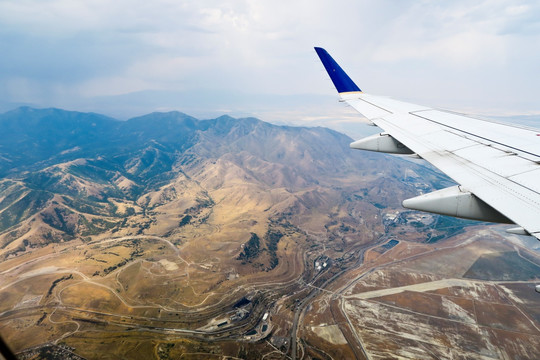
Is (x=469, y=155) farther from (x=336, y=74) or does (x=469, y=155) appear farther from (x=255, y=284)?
(x=255, y=284)

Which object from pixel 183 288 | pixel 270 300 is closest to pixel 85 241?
pixel 183 288

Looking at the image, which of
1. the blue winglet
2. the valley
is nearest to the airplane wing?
the blue winglet

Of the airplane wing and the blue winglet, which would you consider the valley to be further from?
the blue winglet

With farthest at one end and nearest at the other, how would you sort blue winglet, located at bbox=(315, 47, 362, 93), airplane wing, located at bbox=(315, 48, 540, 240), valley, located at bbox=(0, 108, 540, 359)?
1. valley, located at bbox=(0, 108, 540, 359)
2. blue winglet, located at bbox=(315, 47, 362, 93)
3. airplane wing, located at bbox=(315, 48, 540, 240)

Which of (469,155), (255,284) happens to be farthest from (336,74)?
(255,284)

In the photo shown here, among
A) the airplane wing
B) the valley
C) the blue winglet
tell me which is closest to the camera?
the airplane wing

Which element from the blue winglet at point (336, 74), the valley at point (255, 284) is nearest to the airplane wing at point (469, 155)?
the blue winglet at point (336, 74)

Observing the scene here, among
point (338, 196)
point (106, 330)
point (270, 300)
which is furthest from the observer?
point (338, 196)

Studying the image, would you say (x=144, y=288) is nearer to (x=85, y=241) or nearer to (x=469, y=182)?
(x=85, y=241)
